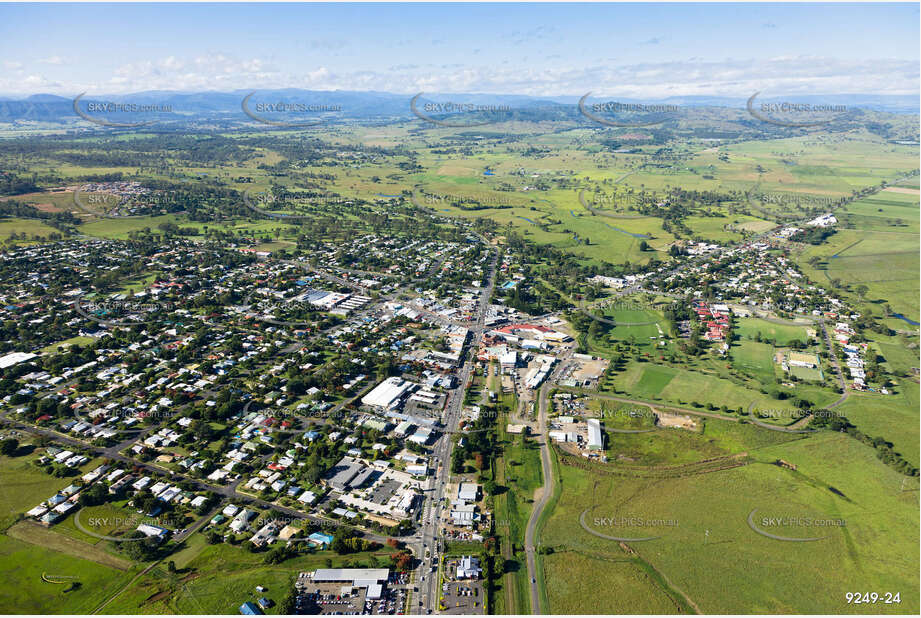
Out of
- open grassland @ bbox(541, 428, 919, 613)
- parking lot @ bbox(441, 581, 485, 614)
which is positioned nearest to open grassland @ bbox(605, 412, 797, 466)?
open grassland @ bbox(541, 428, 919, 613)

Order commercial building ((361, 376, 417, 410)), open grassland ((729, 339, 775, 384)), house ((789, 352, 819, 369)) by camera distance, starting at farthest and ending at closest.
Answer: house ((789, 352, 819, 369)) → open grassland ((729, 339, 775, 384)) → commercial building ((361, 376, 417, 410))

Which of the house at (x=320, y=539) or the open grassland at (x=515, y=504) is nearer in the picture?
the open grassland at (x=515, y=504)

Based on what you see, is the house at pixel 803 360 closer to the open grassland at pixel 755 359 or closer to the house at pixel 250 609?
the open grassland at pixel 755 359

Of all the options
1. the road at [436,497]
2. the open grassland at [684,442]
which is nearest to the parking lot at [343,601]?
the road at [436,497]

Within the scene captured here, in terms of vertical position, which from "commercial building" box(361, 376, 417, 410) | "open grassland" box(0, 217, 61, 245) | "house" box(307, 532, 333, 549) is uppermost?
"open grassland" box(0, 217, 61, 245)

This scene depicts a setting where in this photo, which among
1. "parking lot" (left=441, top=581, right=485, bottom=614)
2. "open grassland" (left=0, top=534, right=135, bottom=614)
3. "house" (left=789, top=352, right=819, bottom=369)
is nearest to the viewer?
"open grassland" (left=0, top=534, right=135, bottom=614)

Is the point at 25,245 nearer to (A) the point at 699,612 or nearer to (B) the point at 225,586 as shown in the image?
(B) the point at 225,586

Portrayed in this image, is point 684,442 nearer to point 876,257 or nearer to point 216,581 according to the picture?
point 216,581

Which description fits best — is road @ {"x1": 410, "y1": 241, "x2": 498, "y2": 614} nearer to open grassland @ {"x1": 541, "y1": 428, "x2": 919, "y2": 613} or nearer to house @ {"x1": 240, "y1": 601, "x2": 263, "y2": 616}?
open grassland @ {"x1": 541, "y1": 428, "x2": 919, "y2": 613}

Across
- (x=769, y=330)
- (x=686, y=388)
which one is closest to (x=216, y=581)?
(x=686, y=388)
